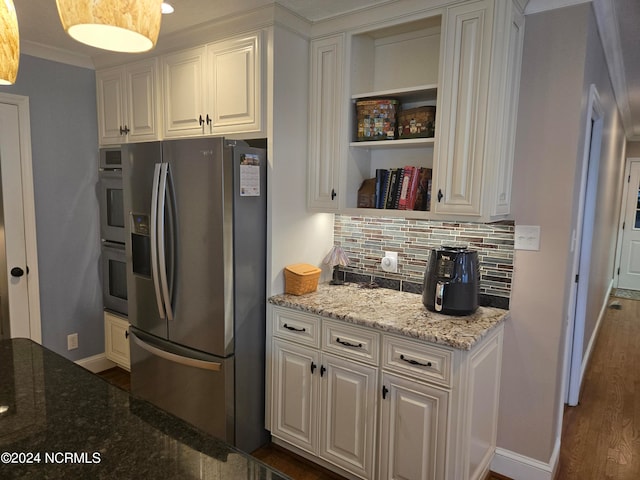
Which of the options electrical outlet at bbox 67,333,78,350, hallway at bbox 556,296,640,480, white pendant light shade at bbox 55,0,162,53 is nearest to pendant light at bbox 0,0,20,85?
white pendant light shade at bbox 55,0,162,53

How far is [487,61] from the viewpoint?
1.87 meters

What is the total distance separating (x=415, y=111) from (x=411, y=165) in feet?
1.17

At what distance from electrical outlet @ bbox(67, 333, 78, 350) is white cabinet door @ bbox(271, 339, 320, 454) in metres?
1.85

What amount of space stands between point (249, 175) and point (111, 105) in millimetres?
1602

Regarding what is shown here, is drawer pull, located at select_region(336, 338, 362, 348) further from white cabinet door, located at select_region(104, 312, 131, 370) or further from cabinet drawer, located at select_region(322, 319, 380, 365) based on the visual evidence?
white cabinet door, located at select_region(104, 312, 131, 370)

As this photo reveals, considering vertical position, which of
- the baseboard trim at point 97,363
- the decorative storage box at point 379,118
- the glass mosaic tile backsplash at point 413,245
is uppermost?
the decorative storage box at point 379,118

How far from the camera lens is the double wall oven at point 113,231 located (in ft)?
10.1

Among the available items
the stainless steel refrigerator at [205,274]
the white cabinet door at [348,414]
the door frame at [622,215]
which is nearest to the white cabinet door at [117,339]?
the stainless steel refrigerator at [205,274]

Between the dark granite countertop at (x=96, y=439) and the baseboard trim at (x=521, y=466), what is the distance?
1821 millimetres

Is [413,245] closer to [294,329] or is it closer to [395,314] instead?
[395,314]

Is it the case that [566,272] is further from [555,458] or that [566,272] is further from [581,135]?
[555,458]

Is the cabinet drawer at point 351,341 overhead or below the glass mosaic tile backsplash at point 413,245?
below

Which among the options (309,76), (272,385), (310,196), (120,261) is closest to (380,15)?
(309,76)

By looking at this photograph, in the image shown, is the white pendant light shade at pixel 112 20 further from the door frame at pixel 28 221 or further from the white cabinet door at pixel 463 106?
the door frame at pixel 28 221
